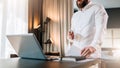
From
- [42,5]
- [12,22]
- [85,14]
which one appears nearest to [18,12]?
[12,22]

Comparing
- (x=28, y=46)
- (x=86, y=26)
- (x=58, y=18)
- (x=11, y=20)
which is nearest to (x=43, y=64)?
(x=28, y=46)

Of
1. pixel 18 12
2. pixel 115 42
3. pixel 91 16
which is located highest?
pixel 18 12

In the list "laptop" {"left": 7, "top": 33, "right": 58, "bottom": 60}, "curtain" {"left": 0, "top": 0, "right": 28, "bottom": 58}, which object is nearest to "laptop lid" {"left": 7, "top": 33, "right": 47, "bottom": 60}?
"laptop" {"left": 7, "top": 33, "right": 58, "bottom": 60}

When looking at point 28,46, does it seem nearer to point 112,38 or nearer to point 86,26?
point 86,26

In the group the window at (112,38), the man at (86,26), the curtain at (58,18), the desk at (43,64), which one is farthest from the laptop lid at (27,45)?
the window at (112,38)

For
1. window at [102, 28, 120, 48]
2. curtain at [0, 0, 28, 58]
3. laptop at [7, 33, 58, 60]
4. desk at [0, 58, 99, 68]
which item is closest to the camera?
desk at [0, 58, 99, 68]

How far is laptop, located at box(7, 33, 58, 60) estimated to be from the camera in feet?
4.05

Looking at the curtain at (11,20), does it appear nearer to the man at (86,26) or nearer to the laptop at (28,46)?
the man at (86,26)

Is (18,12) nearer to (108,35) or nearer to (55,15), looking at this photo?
(55,15)

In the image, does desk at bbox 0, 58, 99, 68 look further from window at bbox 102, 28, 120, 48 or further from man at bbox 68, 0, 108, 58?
window at bbox 102, 28, 120, 48

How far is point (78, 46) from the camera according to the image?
86.7 inches

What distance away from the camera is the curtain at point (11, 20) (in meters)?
3.94

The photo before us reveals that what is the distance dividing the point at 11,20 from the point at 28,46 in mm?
2997

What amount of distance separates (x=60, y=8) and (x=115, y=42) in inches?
114
